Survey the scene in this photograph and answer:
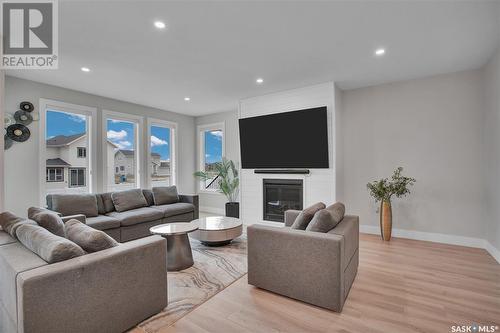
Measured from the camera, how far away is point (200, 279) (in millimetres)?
2770

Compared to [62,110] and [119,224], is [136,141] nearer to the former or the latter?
[62,110]

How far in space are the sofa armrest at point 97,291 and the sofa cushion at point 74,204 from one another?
2.53 meters

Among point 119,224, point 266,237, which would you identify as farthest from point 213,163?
point 266,237

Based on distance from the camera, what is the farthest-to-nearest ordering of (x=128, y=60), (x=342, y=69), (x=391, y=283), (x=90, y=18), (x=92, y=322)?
(x=342, y=69) → (x=128, y=60) → (x=391, y=283) → (x=90, y=18) → (x=92, y=322)

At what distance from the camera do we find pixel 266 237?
242 centimetres

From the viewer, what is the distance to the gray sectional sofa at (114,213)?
3.73 m

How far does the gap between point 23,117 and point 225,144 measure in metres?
4.00

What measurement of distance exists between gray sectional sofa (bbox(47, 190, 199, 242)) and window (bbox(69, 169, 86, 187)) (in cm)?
78

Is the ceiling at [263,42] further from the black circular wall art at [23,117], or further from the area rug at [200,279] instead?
the area rug at [200,279]

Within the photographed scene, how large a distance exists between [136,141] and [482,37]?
244 inches

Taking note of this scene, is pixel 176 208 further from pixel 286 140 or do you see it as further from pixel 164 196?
pixel 286 140

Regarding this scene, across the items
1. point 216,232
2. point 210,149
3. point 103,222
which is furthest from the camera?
point 210,149

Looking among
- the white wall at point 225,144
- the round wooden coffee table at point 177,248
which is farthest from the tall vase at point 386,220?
the white wall at point 225,144

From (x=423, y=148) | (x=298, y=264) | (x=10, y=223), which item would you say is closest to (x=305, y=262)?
(x=298, y=264)
